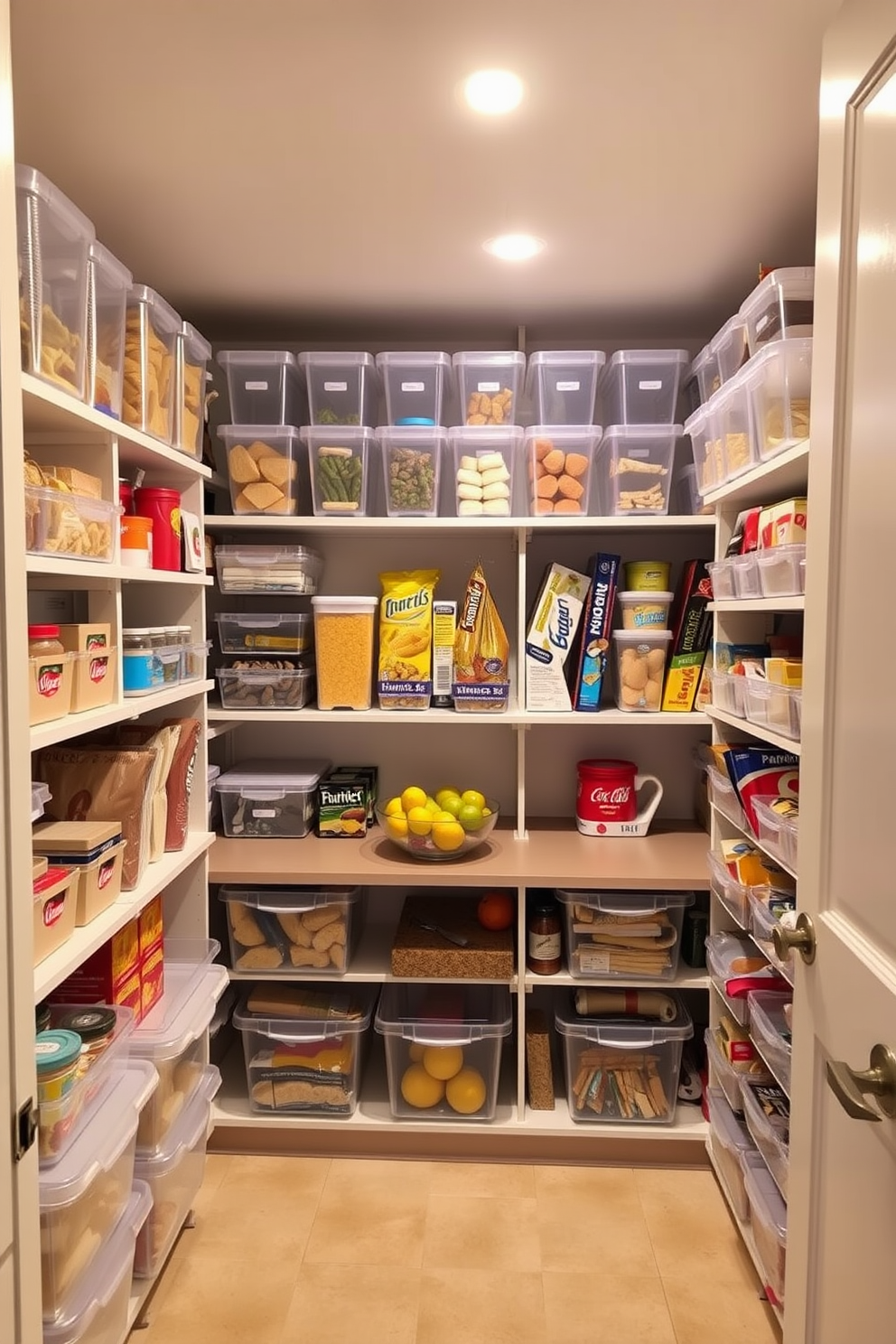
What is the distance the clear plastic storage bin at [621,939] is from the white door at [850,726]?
1.05 meters

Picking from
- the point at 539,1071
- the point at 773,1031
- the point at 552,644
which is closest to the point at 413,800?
the point at 552,644

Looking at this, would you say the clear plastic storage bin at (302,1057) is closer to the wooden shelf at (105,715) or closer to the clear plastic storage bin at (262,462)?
the wooden shelf at (105,715)

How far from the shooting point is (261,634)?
8.04ft

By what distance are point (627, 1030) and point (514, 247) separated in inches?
76.0

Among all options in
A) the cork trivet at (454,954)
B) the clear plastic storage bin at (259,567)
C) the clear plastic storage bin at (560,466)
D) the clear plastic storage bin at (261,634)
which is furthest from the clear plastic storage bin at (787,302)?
the cork trivet at (454,954)

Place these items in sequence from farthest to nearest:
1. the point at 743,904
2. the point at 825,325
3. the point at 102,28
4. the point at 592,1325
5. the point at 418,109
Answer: the point at 743,904 < the point at 592,1325 < the point at 418,109 < the point at 102,28 < the point at 825,325

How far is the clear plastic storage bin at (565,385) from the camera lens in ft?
7.45

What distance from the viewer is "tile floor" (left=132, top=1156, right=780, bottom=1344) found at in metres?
1.75

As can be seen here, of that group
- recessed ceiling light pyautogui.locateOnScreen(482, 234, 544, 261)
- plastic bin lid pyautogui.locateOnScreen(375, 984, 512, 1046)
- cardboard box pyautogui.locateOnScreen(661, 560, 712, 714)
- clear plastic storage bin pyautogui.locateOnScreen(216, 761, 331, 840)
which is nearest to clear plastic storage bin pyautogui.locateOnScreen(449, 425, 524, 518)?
recessed ceiling light pyautogui.locateOnScreen(482, 234, 544, 261)

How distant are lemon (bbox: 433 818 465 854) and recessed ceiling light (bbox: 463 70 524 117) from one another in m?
1.54

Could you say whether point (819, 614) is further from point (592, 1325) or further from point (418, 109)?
point (592, 1325)

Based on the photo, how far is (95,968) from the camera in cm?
167

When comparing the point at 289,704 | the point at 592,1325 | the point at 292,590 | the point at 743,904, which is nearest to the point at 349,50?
the point at 292,590

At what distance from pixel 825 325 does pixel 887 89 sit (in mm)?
250
